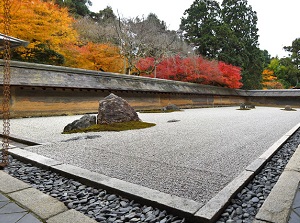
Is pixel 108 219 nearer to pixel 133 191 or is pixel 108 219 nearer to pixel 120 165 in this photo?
pixel 133 191

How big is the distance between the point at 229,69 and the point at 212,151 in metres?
18.2

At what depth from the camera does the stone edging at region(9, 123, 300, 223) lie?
1577 millimetres

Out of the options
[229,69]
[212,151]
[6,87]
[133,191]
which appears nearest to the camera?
[133,191]

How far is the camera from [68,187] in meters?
2.14

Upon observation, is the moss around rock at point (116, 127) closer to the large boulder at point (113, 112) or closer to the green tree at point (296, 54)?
the large boulder at point (113, 112)

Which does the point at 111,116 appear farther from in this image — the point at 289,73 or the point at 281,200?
the point at 289,73

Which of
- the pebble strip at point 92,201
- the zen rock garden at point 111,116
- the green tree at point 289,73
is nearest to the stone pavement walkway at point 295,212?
the pebble strip at point 92,201

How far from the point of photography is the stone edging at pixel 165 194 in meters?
1.58

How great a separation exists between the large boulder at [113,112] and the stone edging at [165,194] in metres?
2.98

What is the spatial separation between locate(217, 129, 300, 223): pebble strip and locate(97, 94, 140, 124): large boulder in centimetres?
395

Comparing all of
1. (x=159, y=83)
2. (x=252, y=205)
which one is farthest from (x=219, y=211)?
(x=159, y=83)

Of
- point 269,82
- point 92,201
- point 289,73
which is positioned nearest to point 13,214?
point 92,201

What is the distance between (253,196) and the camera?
192 centimetres

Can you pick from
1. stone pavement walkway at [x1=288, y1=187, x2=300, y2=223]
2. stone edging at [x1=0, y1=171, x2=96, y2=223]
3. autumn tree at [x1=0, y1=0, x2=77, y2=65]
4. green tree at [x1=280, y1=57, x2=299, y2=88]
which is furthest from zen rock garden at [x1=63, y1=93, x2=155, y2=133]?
green tree at [x1=280, y1=57, x2=299, y2=88]
